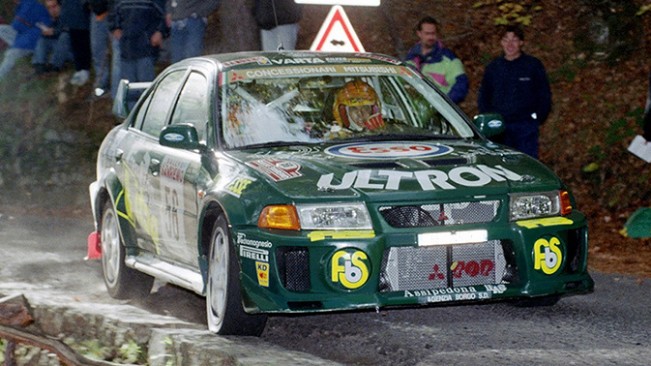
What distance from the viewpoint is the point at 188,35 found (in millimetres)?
17500

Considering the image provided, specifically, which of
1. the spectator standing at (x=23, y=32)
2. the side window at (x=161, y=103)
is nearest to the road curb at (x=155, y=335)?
the side window at (x=161, y=103)

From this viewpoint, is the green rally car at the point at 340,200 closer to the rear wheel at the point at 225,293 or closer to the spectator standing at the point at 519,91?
the rear wheel at the point at 225,293

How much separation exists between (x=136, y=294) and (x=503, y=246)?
134 inches

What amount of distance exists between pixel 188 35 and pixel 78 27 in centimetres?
346

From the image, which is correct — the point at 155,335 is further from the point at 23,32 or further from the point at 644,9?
the point at 23,32

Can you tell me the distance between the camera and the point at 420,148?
30.2ft

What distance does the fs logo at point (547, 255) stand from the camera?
8.59m

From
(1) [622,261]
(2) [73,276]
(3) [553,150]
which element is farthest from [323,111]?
(3) [553,150]

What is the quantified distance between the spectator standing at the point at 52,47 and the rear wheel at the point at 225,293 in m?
13.1

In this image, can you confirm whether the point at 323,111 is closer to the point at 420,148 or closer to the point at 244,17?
the point at 420,148

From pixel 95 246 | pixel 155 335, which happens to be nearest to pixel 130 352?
pixel 155 335

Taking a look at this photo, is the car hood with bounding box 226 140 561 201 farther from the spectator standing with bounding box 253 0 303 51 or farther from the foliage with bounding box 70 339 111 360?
the spectator standing with bounding box 253 0 303 51

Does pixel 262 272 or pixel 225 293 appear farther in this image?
pixel 225 293

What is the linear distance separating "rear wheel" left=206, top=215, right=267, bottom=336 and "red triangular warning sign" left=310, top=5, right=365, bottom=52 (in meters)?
5.76
